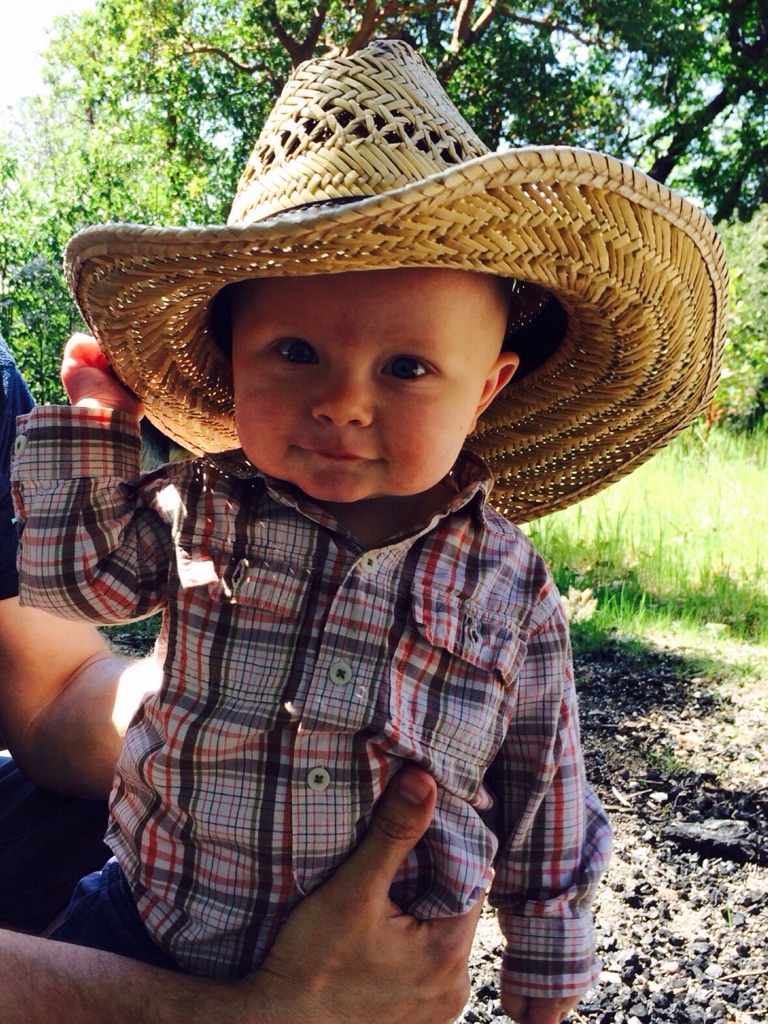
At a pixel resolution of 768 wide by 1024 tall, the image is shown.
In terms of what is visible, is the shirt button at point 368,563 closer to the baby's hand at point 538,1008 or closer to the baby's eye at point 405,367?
the baby's eye at point 405,367

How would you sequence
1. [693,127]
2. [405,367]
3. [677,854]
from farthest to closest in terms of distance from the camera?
[693,127] < [677,854] < [405,367]

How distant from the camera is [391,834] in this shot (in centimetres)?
141

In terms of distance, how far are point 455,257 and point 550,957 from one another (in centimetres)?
115

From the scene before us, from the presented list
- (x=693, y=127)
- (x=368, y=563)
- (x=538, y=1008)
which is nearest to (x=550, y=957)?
(x=538, y=1008)

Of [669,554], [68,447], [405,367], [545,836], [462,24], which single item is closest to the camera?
[405,367]

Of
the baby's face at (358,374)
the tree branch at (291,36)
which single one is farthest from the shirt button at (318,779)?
the tree branch at (291,36)

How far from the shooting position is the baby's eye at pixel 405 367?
4.56ft

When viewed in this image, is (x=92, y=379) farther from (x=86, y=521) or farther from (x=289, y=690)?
(x=289, y=690)

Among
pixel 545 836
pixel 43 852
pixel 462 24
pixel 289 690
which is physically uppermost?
pixel 462 24

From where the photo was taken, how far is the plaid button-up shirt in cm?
145

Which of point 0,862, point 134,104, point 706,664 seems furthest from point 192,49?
point 0,862

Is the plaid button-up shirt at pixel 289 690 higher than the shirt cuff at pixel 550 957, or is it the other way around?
the plaid button-up shirt at pixel 289 690

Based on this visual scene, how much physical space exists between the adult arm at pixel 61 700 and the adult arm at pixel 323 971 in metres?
0.55

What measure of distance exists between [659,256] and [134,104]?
619 inches
